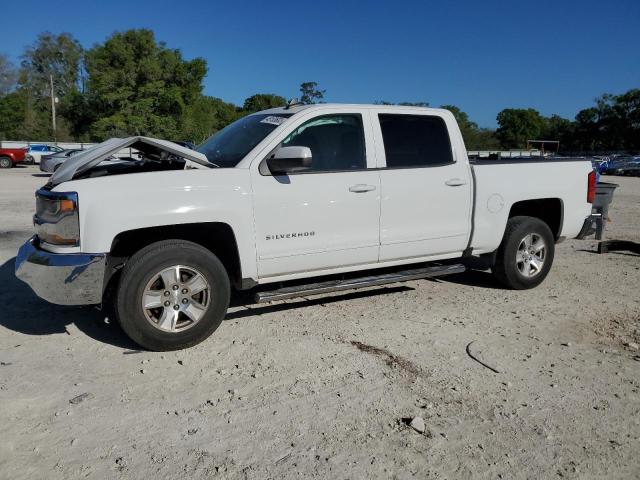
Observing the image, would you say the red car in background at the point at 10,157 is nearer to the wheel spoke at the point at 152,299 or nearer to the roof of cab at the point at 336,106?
the roof of cab at the point at 336,106

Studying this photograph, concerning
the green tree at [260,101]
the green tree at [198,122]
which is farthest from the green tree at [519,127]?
the green tree at [198,122]

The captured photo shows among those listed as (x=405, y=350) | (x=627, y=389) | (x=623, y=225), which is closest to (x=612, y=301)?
(x=627, y=389)

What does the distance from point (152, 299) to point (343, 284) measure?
165 centimetres

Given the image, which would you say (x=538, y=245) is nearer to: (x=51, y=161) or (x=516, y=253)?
(x=516, y=253)

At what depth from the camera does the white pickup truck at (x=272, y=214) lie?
4008 millimetres

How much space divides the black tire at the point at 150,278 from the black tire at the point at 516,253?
3.19m

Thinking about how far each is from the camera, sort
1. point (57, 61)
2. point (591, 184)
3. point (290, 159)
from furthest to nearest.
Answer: point (57, 61) → point (591, 184) → point (290, 159)

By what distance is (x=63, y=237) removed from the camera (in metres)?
→ 3.96

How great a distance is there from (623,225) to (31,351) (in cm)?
1132

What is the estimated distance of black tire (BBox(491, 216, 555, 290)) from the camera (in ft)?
19.5

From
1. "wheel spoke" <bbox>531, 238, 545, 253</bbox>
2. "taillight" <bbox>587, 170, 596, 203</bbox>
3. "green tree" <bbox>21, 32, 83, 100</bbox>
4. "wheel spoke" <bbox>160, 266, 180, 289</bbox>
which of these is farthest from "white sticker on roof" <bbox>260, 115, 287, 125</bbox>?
"green tree" <bbox>21, 32, 83, 100</bbox>

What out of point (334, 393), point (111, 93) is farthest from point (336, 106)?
point (111, 93)

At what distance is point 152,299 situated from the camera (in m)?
4.16

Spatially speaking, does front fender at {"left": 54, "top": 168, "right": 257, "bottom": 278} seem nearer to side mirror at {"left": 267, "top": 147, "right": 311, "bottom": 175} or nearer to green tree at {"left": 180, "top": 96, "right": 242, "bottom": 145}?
side mirror at {"left": 267, "top": 147, "right": 311, "bottom": 175}
